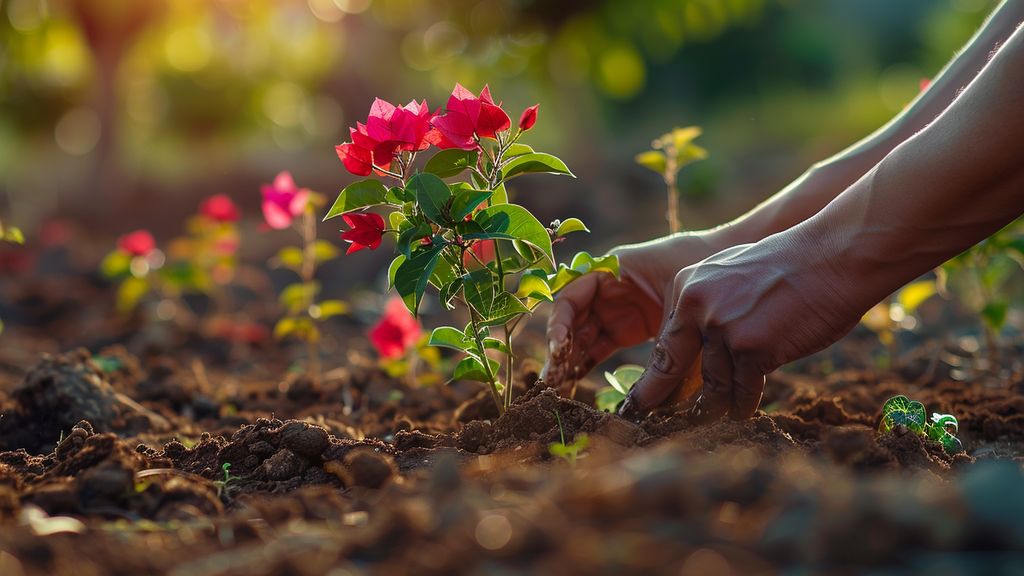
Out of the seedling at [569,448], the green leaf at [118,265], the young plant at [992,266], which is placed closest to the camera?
the seedling at [569,448]

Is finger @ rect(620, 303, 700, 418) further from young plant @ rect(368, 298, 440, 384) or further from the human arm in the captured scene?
young plant @ rect(368, 298, 440, 384)

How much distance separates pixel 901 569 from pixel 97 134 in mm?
13533

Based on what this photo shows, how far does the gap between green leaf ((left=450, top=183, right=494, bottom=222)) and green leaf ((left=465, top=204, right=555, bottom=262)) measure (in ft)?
0.18

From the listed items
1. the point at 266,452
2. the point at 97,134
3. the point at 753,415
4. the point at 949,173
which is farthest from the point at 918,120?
the point at 97,134

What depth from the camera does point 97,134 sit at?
12797 millimetres

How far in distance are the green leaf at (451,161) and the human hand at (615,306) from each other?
0.55 meters

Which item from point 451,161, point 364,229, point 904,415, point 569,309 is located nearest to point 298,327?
point 569,309

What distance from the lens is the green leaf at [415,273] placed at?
6.43ft

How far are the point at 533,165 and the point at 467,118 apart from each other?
200 millimetres

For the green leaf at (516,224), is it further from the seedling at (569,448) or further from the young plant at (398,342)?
the young plant at (398,342)

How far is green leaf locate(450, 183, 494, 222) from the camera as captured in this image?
197 cm

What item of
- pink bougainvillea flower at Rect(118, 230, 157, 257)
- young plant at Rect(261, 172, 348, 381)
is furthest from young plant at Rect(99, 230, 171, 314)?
young plant at Rect(261, 172, 348, 381)

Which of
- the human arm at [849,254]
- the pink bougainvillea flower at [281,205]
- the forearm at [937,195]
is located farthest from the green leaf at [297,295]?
the forearm at [937,195]

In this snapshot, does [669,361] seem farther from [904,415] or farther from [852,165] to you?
[852,165]
